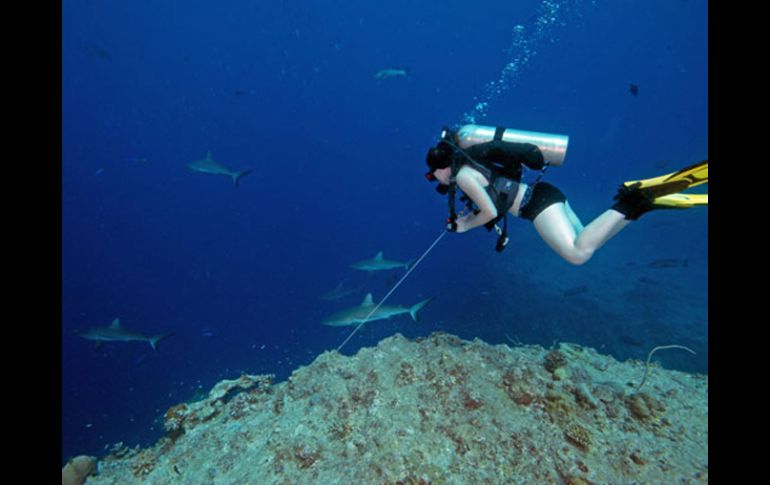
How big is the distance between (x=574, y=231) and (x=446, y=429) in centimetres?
302

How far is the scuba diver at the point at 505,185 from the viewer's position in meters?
4.27

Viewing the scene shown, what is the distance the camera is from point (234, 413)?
16.1ft

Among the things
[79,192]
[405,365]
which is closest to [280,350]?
[405,365]

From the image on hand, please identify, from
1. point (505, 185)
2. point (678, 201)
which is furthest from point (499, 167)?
Result: point (678, 201)

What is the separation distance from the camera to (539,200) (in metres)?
4.60

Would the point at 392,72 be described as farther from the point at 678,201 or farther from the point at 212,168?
the point at 678,201

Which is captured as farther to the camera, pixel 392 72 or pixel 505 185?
pixel 392 72

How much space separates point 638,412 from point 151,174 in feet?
518

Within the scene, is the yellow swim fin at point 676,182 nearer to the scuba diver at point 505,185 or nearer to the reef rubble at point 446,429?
the scuba diver at point 505,185

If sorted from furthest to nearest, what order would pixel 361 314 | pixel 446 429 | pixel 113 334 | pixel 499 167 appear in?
pixel 113 334 < pixel 361 314 < pixel 499 167 < pixel 446 429

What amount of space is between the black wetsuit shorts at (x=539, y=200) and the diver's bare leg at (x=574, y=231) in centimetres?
6

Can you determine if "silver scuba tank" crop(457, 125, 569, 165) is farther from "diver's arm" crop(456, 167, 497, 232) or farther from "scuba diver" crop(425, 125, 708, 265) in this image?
"diver's arm" crop(456, 167, 497, 232)

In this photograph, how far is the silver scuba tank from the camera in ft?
14.6
